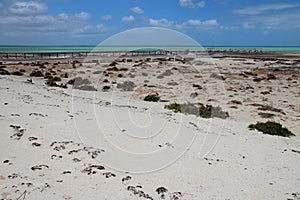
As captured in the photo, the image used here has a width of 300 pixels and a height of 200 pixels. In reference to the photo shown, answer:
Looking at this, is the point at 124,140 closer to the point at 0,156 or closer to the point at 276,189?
the point at 0,156

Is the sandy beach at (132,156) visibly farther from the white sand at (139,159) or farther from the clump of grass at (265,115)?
the clump of grass at (265,115)

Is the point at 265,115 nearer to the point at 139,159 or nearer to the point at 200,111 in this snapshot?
the point at 200,111

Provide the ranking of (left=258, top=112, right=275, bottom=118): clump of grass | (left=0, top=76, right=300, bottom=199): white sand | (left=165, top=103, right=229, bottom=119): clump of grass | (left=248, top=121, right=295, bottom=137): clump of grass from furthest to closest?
(left=258, top=112, right=275, bottom=118): clump of grass
(left=165, top=103, right=229, bottom=119): clump of grass
(left=248, top=121, right=295, bottom=137): clump of grass
(left=0, top=76, right=300, bottom=199): white sand

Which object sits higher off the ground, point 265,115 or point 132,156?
point 132,156

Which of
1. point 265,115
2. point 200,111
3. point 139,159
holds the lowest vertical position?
point 265,115

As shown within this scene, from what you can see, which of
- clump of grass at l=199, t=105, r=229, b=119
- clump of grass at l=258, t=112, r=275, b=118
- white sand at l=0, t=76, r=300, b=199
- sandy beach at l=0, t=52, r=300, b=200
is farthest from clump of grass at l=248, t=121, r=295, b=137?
clump of grass at l=258, t=112, r=275, b=118

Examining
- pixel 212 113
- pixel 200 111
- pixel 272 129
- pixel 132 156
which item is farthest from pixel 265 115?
pixel 132 156

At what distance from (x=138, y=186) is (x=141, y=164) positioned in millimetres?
1088

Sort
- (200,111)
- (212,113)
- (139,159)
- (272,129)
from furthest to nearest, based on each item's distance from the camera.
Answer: (200,111)
(212,113)
(272,129)
(139,159)

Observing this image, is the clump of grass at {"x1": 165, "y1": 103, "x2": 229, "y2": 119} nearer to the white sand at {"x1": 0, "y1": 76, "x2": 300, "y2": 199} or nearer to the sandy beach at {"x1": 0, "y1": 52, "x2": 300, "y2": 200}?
the sandy beach at {"x1": 0, "y1": 52, "x2": 300, "y2": 200}

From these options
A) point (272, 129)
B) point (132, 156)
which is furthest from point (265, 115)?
point (132, 156)

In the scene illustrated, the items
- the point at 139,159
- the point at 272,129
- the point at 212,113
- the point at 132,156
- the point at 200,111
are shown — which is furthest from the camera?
the point at 200,111

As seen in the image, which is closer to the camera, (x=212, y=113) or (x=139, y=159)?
(x=139, y=159)

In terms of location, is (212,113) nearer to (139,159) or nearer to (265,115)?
(265,115)
